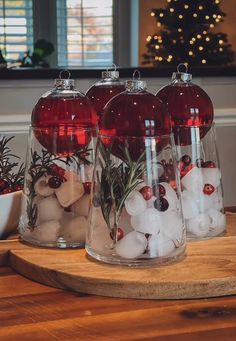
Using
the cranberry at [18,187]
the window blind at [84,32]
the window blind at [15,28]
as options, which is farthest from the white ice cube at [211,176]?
the window blind at [84,32]

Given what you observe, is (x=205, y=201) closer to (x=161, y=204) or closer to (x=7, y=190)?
(x=161, y=204)

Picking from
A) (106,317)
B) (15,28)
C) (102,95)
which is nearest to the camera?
(106,317)

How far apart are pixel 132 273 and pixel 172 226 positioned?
0.09 meters

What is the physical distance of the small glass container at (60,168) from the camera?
0.95 meters

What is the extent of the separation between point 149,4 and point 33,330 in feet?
18.9

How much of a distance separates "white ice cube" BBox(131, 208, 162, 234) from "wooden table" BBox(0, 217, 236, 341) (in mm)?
98

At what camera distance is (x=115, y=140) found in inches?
34.5

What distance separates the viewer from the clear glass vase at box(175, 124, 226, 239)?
985 mm

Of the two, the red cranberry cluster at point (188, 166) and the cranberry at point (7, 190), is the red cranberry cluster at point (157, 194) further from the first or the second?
the cranberry at point (7, 190)

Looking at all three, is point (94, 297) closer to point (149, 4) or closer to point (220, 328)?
point (220, 328)

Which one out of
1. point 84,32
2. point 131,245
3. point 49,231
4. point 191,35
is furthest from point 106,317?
point 84,32

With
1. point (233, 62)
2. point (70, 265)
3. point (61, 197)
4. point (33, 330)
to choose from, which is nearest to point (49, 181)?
point (61, 197)

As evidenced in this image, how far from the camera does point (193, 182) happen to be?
985 millimetres

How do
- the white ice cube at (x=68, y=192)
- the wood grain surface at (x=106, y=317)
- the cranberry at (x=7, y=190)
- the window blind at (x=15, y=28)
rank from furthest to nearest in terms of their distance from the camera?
the window blind at (x=15, y=28)
the cranberry at (x=7, y=190)
the white ice cube at (x=68, y=192)
the wood grain surface at (x=106, y=317)
